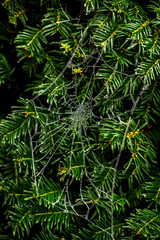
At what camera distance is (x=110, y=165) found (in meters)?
0.66

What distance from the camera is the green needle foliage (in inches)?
23.9

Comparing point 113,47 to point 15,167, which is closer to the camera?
point 113,47

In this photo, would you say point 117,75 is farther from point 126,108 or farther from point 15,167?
point 15,167

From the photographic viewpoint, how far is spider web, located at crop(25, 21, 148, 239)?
0.63 m

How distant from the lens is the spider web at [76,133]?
629mm

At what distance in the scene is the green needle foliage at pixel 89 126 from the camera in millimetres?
608

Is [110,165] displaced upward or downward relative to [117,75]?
downward

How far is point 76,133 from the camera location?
2.10ft

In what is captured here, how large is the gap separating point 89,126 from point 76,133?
39 millimetres

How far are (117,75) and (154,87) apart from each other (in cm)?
10

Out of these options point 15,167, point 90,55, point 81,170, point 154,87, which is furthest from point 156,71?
point 15,167

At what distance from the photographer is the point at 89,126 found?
25.8 inches

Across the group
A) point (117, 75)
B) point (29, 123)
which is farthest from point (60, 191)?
point (117, 75)

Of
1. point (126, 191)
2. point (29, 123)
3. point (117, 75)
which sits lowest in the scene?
point (126, 191)
